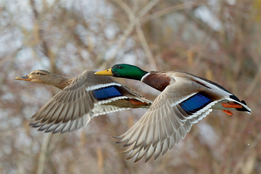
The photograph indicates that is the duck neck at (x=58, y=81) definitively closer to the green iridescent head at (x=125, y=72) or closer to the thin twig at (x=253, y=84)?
the green iridescent head at (x=125, y=72)

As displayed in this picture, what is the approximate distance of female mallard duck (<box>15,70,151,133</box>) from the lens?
5.46 metres

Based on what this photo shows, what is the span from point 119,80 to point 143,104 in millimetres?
4300

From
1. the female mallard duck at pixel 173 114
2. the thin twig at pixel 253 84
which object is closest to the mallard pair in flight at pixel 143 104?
the female mallard duck at pixel 173 114

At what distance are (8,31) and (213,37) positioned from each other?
5.33m

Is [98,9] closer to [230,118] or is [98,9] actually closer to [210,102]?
[230,118]

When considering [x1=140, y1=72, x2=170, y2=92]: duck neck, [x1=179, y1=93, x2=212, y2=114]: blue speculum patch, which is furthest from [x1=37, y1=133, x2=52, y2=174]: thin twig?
[x1=179, y1=93, x2=212, y2=114]: blue speculum patch

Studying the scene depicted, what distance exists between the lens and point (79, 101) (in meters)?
5.58

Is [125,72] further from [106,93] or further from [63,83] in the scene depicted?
[63,83]

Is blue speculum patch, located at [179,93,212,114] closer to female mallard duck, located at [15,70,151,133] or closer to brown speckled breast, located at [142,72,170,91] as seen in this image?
brown speckled breast, located at [142,72,170,91]

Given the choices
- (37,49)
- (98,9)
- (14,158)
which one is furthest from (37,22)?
(14,158)

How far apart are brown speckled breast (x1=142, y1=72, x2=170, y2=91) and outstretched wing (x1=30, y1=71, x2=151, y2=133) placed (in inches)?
10.1

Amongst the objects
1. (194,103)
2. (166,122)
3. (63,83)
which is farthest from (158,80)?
(63,83)

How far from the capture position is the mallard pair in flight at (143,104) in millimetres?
4695

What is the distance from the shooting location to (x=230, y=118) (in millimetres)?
10375
